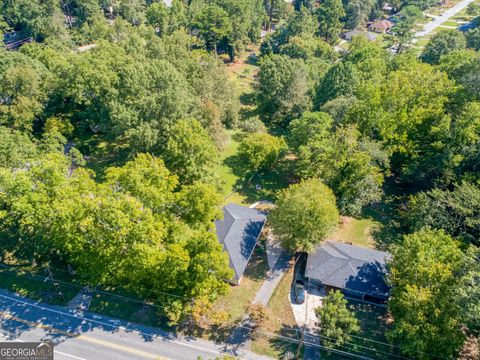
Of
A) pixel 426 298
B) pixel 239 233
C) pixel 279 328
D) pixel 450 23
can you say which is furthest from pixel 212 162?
A: pixel 450 23

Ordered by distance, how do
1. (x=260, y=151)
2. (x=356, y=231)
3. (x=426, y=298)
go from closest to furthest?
(x=426, y=298) < (x=356, y=231) < (x=260, y=151)

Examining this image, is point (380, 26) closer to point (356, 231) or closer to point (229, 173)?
point (229, 173)

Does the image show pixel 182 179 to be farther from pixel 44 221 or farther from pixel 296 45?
pixel 296 45

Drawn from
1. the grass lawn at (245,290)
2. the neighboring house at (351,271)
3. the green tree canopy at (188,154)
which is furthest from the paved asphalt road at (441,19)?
the grass lawn at (245,290)

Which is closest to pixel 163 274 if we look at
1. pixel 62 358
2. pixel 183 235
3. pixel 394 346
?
pixel 183 235

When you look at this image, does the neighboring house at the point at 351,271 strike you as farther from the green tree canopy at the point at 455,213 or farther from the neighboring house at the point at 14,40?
the neighboring house at the point at 14,40

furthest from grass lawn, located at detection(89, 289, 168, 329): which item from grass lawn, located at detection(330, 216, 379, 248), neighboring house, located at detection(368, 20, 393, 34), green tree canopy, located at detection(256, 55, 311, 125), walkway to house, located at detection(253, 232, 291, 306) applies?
neighboring house, located at detection(368, 20, 393, 34)
